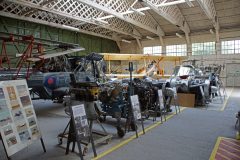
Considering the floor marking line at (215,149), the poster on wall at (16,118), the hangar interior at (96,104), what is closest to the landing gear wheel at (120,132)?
the hangar interior at (96,104)

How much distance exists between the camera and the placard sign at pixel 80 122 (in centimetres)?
319

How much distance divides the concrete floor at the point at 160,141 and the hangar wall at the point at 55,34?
1014cm

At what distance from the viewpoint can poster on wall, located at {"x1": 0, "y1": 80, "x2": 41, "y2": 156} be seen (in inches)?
115

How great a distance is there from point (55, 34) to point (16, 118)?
14.8 meters

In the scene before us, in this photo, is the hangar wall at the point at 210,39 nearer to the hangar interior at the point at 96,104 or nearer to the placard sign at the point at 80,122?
the hangar interior at the point at 96,104

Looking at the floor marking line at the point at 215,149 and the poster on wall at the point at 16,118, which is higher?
the poster on wall at the point at 16,118

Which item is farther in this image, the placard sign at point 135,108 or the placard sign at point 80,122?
the placard sign at point 135,108

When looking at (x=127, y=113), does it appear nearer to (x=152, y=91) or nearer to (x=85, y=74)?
(x=152, y=91)

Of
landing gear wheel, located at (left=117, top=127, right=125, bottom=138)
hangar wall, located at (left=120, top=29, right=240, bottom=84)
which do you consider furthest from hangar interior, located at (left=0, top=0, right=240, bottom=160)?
hangar wall, located at (left=120, top=29, right=240, bottom=84)

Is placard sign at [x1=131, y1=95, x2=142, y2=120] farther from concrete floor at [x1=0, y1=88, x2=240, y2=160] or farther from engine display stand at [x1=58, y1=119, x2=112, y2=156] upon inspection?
engine display stand at [x1=58, y1=119, x2=112, y2=156]

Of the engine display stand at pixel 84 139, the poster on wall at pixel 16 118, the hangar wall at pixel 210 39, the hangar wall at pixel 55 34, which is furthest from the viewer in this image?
the hangar wall at pixel 210 39

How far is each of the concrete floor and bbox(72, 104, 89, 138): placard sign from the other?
1.50 feet

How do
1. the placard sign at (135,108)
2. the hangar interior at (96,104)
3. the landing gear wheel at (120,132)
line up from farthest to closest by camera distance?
the placard sign at (135,108)
the landing gear wheel at (120,132)
the hangar interior at (96,104)

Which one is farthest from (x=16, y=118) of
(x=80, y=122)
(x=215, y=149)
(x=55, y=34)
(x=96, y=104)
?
(x=55, y=34)
